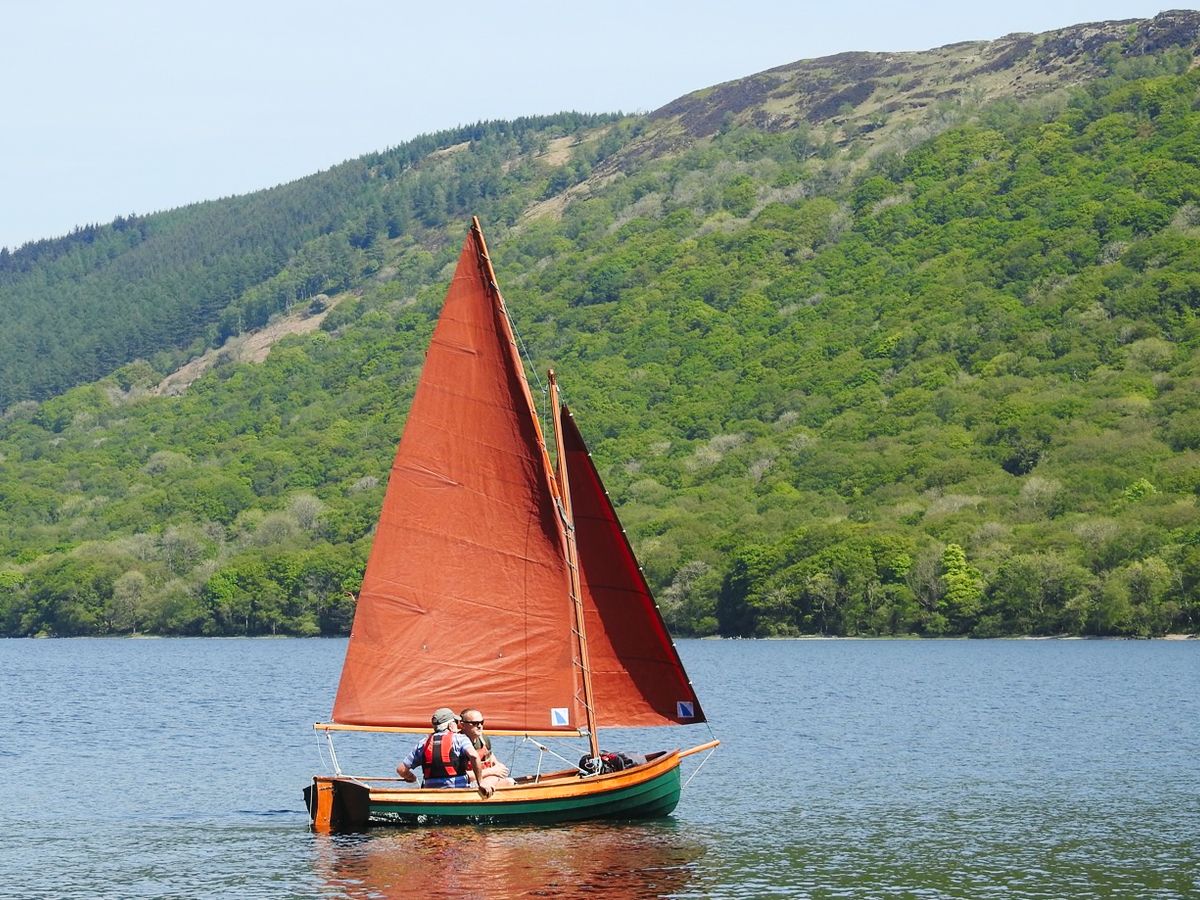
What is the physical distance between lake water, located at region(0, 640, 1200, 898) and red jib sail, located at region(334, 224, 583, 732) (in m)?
3.38

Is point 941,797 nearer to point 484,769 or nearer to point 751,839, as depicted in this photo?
point 751,839

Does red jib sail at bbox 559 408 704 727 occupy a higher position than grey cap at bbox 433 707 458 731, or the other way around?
red jib sail at bbox 559 408 704 727

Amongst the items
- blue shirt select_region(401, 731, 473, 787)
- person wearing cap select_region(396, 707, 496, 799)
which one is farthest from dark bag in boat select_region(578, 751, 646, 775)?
blue shirt select_region(401, 731, 473, 787)

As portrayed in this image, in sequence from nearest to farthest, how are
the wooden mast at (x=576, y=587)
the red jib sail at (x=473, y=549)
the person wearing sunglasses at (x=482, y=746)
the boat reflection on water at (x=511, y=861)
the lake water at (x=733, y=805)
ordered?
1. the boat reflection on water at (x=511, y=861)
2. the lake water at (x=733, y=805)
3. the person wearing sunglasses at (x=482, y=746)
4. the red jib sail at (x=473, y=549)
5. the wooden mast at (x=576, y=587)

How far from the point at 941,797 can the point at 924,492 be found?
14177 centimetres

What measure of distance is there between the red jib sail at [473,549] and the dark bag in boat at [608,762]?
1.02m

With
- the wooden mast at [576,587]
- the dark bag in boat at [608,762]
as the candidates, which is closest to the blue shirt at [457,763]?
the dark bag in boat at [608,762]

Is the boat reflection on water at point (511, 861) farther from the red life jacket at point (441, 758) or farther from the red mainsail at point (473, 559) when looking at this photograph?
the red mainsail at point (473, 559)

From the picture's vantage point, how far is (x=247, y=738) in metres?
73.6

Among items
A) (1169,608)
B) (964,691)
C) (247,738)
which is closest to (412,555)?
(247,738)

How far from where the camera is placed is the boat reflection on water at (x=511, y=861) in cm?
3788

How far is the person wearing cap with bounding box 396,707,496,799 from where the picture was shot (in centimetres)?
4222

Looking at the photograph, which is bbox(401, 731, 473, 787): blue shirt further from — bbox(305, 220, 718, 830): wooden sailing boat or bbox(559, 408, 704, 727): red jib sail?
bbox(559, 408, 704, 727): red jib sail

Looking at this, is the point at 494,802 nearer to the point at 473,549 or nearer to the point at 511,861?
the point at 511,861
